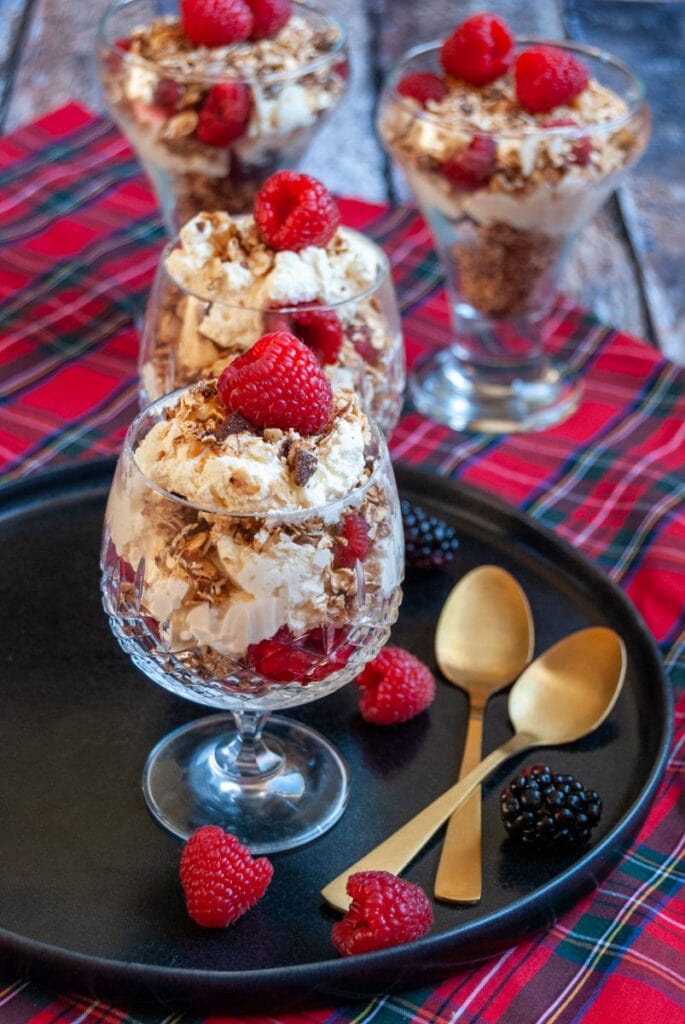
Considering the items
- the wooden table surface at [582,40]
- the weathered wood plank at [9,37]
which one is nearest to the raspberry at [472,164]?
the wooden table surface at [582,40]

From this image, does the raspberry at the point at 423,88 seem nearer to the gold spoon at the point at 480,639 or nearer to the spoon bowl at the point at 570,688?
the gold spoon at the point at 480,639

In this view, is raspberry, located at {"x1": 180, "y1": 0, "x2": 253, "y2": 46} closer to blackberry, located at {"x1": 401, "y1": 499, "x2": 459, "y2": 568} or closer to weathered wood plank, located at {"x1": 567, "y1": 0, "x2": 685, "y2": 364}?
blackberry, located at {"x1": 401, "y1": 499, "x2": 459, "y2": 568}

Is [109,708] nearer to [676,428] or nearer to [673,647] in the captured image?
[673,647]

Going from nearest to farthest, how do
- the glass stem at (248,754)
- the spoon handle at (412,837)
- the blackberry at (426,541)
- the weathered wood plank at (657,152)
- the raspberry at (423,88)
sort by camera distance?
the spoon handle at (412,837)
the glass stem at (248,754)
the blackberry at (426,541)
the raspberry at (423,88)
the weathered wood plank at (657,152)

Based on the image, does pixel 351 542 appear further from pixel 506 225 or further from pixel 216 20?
pixel 216 20

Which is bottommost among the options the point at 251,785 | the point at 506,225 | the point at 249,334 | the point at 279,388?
the point at 251,785

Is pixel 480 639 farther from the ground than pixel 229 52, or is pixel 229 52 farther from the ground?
pixel 229 52

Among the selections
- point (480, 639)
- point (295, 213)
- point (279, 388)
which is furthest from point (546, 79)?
point (279, 388)
